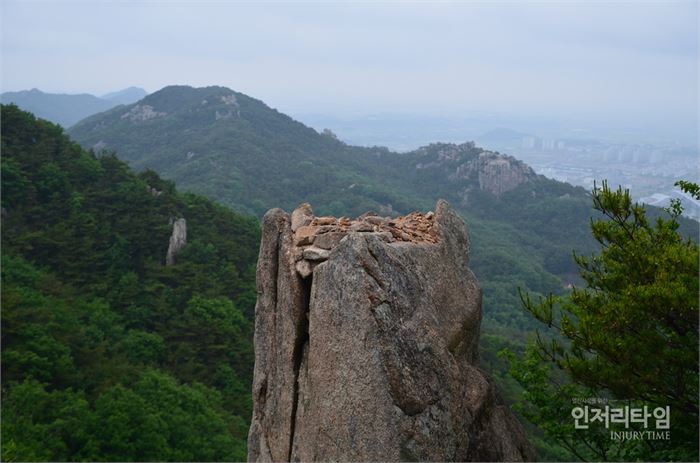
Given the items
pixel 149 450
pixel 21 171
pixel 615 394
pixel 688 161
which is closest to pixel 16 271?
pixel 21 171

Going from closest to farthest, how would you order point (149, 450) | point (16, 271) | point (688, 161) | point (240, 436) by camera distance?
1. point (149, 450)
2. point (240, 436)
3. point (16, 271)
4. point (688, 161)

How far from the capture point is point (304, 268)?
802 cm

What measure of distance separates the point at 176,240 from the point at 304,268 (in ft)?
104

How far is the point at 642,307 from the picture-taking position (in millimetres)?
7316

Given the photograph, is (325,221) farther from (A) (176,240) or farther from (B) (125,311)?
(A) (176,240)

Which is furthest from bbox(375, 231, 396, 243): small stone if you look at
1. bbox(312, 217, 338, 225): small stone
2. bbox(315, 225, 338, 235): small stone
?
bbox(312, 217, 338, 225): small stone

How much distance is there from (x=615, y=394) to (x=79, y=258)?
31607 mm

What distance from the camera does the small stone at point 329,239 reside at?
8109mm

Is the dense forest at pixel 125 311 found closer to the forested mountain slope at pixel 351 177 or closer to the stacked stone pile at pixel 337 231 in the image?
the stacked stone pile at pixel 337 231

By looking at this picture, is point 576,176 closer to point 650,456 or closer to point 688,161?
point 688,161

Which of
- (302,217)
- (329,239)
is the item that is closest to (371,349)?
(329,239)

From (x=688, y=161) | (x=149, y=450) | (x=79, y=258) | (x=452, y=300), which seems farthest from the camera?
(x=688, y=161)

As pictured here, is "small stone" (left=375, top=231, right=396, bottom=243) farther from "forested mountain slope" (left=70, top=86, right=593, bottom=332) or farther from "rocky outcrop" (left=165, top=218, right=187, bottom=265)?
"forested mountain slope" (left=70, top=86, right=593, bottom=332)

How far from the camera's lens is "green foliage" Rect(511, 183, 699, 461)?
7211 millimetres
